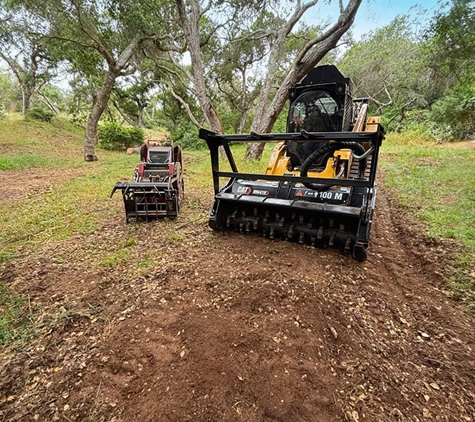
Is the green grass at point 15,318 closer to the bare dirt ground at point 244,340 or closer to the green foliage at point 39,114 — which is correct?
the bare dirt ground at point 244,340

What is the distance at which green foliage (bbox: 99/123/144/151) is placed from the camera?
1744cm

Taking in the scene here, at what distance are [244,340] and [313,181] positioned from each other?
1.97m

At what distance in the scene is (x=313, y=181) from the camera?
3.22 meters

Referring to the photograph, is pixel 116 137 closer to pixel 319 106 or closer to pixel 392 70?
pixel 319 106

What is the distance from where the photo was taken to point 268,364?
193 centimetres

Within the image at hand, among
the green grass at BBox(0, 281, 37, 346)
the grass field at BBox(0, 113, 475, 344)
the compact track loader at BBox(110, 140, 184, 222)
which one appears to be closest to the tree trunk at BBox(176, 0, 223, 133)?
the grass field at BBox(0, 113, 475, 344)

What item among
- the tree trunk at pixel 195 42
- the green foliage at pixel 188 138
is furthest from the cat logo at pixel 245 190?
the green foliage at pixel 188 138

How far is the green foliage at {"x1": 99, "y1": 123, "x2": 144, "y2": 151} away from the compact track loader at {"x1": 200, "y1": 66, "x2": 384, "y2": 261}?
15.8 m

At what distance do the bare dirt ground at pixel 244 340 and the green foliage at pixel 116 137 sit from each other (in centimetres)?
1586

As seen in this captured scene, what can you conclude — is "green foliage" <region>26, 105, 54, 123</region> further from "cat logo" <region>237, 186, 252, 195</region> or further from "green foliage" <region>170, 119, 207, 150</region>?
"cat logo" <region>237, 186, 252, 195</region>

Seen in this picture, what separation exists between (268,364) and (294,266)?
1.47 meters

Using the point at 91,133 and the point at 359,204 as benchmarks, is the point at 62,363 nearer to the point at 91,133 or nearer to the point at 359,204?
the point at 359,204

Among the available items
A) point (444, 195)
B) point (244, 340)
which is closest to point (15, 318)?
point (244, 340)

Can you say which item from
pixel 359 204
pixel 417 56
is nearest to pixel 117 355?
pixel 359 204
